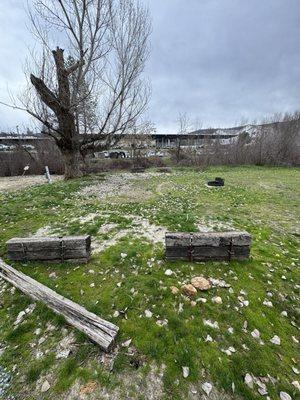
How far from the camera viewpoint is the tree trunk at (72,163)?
1481 centimetres

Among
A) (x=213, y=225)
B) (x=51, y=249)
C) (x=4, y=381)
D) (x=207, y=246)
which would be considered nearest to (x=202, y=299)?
(x=207, y=246)

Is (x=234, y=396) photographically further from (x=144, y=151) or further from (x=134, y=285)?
(x=144, y=151)

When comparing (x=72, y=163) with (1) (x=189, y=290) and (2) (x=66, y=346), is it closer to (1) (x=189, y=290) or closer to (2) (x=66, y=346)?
(1) (x=189, y=290)

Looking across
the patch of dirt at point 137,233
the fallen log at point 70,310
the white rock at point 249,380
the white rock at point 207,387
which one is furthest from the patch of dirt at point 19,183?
the white rock at point 249,380

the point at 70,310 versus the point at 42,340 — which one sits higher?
the point at 70,310

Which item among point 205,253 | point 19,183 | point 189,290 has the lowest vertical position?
point 19,183

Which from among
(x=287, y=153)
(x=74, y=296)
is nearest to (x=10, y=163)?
(x=74, y=296)

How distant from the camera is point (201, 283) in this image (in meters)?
3.62

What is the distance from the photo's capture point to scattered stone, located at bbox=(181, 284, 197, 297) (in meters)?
3.42

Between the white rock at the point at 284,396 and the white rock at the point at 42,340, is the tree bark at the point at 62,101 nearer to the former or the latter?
the white rock at the point at 42,340

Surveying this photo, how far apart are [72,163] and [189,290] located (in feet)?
45.6

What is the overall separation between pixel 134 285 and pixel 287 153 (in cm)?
2975

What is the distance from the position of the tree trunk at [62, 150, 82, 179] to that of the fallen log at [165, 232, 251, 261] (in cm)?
1262

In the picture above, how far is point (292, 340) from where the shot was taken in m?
2.76
